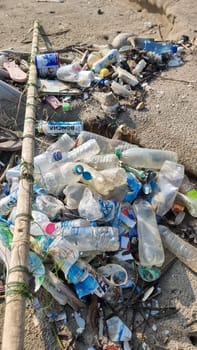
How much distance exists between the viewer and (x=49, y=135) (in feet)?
13.7

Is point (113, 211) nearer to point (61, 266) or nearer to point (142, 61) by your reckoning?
point (61, 266)

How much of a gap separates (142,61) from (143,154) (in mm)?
1793

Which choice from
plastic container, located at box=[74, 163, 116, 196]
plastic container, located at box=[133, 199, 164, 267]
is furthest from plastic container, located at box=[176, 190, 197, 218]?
plastic container, located at box=[74, 163, 116, 196]

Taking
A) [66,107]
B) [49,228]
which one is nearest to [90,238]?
[49,228]

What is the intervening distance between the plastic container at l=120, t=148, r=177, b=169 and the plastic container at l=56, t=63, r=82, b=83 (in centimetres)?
154

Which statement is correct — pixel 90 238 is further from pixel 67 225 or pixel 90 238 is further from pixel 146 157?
pixel 146 157

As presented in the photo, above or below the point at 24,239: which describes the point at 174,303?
below

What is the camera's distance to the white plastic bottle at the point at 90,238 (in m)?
2.96

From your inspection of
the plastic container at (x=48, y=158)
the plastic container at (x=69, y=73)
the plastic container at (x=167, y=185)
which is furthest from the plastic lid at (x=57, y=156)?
the plastic container at (x=69, y=73)

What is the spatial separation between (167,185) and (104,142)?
2.76 feet

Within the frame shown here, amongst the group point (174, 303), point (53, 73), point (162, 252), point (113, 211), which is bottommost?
point (174, 303)

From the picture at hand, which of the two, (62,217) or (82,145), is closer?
(62,217)

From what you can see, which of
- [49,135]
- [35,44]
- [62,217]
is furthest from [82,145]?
[35,44]

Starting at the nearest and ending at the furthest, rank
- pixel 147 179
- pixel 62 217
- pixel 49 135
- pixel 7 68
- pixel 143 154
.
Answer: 1. pixel 62 217
2. pixel 147 179
3. pixel 143 154
4. pixel 49 135
5. pixel 7 68
